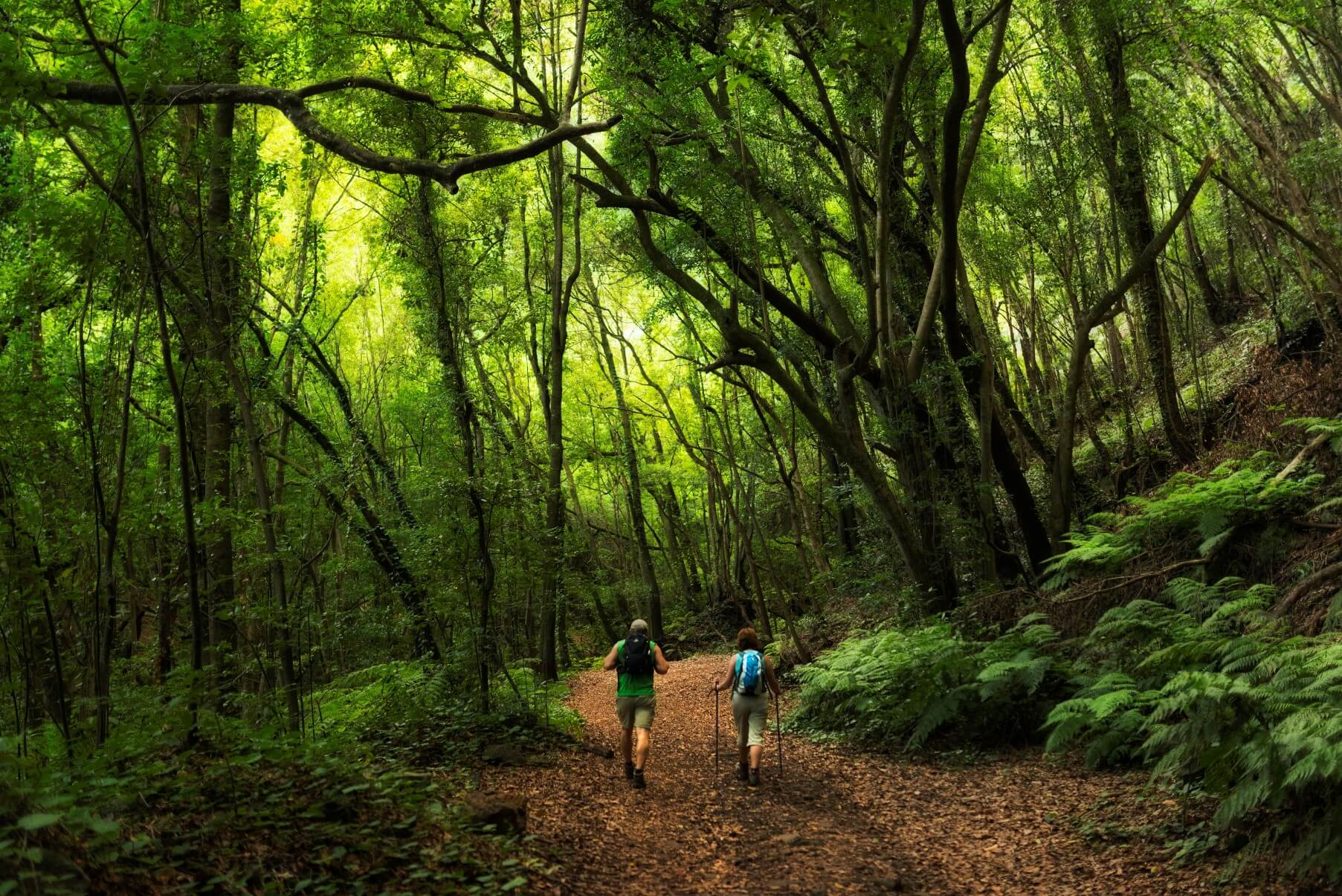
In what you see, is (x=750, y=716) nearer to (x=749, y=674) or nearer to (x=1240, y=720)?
(x=749, y=674)

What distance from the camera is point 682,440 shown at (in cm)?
1667

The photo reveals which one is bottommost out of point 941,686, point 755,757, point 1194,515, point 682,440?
point 755,757

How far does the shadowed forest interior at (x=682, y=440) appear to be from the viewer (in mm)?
5113

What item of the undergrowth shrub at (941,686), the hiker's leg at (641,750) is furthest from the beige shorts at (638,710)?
the undergrowth shrub at (941,686)

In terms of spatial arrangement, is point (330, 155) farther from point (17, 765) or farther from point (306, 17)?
point (17, 765)

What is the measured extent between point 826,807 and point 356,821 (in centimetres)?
397

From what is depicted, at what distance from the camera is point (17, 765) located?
3820 millimetres

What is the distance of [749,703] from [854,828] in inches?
67.7

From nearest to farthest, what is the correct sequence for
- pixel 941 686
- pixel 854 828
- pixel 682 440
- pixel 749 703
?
pixel 854 828 → pixel 749 703 → pixel 941 686 → pixel 682 440

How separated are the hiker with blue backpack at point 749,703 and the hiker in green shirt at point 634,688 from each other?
2.43 ft

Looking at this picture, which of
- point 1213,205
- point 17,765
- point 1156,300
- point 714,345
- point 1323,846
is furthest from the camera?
point 714,345

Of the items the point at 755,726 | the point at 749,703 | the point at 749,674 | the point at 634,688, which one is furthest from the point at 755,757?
the point at 634,688

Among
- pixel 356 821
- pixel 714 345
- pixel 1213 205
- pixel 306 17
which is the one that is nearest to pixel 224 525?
pixel 356 821

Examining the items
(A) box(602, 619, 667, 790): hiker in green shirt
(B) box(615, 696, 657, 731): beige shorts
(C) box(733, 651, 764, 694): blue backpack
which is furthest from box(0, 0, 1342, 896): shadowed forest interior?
(C) box(733, 651, 764, 694): blue backpack
